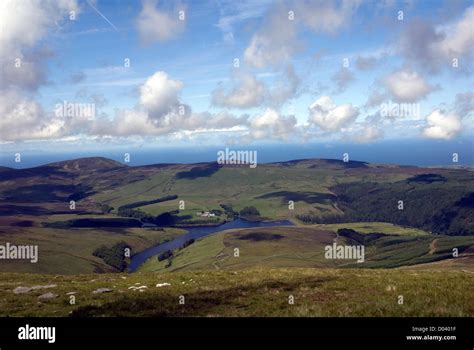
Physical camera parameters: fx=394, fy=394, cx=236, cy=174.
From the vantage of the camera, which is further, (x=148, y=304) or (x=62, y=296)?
(x=62, y=296)
